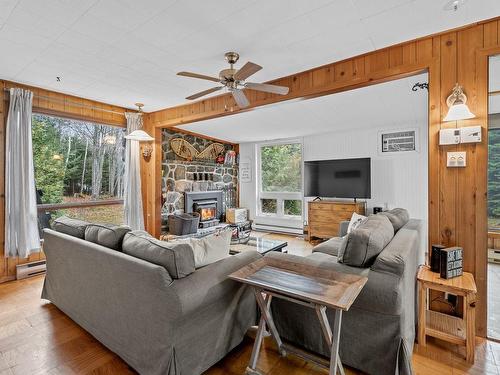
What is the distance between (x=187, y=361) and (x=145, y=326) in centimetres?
33

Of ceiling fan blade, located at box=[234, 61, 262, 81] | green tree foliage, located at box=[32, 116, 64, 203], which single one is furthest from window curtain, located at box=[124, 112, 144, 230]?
ceiling fan blade, located at box=[234, 61, 262, 81]

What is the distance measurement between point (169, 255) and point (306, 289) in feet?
2.65

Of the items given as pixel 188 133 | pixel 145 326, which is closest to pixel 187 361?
pixel 145 326

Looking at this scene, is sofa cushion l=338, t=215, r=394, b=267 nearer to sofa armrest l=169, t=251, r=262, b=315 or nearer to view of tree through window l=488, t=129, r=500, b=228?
sofa armrest l=169, t=251, r=262, b=315

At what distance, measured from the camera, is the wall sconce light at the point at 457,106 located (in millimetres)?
1942

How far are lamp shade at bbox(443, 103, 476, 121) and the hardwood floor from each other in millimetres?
1675

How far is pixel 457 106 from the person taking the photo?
1964 millimetres

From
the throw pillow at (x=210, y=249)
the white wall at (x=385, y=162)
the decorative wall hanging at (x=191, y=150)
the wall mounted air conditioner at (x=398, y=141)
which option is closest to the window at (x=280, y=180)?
the white wall at (x=385, y=162)

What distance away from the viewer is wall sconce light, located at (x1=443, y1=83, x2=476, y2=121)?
194cm

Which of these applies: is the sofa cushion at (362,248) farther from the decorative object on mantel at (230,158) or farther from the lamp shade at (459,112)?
the decorative object on mantel at (230,158)

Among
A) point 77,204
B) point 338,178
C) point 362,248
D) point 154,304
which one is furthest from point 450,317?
point 77,204

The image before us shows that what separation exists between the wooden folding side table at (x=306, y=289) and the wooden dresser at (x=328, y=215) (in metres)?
3.43

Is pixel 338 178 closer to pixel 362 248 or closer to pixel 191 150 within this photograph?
pixel 191 150

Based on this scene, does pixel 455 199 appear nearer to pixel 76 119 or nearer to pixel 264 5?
pixel 264 5
